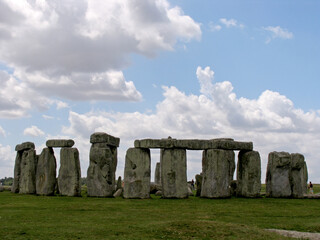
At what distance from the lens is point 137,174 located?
64.4ft

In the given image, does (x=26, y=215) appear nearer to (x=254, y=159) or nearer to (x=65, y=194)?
(x=65, y=194)

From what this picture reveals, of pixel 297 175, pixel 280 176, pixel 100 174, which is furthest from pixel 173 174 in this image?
pixel 297 175

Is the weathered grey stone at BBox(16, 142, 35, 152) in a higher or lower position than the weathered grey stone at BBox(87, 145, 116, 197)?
higher

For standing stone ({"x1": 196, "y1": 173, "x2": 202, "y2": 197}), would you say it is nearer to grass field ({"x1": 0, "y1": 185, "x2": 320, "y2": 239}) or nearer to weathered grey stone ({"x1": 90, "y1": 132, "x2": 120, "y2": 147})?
grass field ({"x1": 0, "y1": 185, "x2": 320, "y2": 239})

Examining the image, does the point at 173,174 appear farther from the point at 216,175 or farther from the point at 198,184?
the point at 198,184

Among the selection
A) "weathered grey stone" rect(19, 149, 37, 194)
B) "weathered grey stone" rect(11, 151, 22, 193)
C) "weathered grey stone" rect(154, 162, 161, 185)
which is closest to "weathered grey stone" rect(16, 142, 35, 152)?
"weathered grey stone" rect(19, 149, 37, 194)

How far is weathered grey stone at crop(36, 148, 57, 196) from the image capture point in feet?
70.3

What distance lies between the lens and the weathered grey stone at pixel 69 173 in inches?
806

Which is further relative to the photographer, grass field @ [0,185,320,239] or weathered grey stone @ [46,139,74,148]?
weathered grey stone @ [46,139,74,148]

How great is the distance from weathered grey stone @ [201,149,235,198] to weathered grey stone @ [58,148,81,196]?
584 cm

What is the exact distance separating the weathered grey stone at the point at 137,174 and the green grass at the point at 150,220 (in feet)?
6.53

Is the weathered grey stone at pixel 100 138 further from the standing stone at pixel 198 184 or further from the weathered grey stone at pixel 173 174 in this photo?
the standing stone at pixel 198 184

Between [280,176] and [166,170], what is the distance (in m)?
5.89

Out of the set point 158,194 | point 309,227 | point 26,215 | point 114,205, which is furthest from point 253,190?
point 26,215
